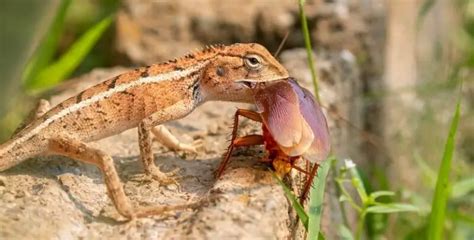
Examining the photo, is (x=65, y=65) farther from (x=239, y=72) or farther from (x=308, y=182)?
(x=308, y=182)

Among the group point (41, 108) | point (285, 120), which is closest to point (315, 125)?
point (285, 120)

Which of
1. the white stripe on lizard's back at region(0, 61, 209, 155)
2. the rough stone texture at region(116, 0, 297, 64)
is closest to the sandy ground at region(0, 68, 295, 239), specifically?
the white stripe on lizard's back at region(0, 61, 209, 155)

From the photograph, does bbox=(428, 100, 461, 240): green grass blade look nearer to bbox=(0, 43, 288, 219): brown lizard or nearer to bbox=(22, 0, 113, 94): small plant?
bbox=(0, 43, 288, 219): brown lizard

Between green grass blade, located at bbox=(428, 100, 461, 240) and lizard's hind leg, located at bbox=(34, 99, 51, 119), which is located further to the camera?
lizard's hind leg, located at bbox=(34, 99, 51, 119)

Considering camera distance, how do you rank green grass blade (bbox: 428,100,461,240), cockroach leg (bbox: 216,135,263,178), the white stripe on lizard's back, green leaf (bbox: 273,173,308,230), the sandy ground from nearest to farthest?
the sandy ground
green leaf (bbox: 273,173,308,230)
cockroach leg (bbox: 216,135,263,178)
green grass blade (bbox: 428,100,461,240)
the white stripe on lizard's back

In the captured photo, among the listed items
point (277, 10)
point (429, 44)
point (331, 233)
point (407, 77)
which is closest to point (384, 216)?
point (331, 233)

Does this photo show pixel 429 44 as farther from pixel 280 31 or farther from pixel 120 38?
pixel 120 38

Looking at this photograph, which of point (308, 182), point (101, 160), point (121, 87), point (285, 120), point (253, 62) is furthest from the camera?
point (121, 87)

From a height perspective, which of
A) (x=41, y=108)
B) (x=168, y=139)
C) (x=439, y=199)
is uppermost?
(x=41, y=108)
